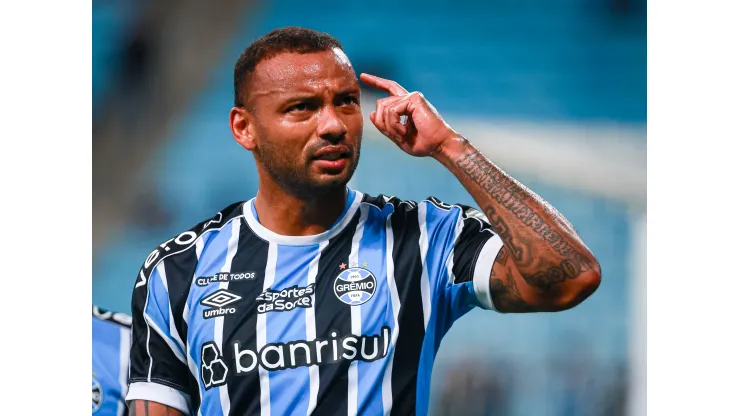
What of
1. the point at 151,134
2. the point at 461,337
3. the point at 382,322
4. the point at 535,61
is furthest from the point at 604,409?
the point at 151,134

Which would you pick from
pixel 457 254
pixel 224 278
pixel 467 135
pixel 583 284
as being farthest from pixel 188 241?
pixel 583 284

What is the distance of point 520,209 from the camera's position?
1.82 metres

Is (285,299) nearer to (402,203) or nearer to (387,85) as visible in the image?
(402,203)

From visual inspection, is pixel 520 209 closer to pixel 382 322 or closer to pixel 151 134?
pixel 382 322

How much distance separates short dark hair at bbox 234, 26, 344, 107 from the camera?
207cm

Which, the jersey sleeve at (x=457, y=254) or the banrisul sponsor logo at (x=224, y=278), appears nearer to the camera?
the jersey sleeve at (x=457, y=254)

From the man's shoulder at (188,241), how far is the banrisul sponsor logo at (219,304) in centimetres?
13

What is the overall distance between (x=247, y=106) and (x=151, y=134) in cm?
38

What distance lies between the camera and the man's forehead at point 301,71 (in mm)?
2012

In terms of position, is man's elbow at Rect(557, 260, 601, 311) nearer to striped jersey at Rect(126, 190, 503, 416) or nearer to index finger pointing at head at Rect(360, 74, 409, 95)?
striped jersey at Rect(126, 190, 503, 416)

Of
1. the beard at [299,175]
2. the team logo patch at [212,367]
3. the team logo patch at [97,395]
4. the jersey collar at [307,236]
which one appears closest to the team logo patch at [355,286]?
the jersey collar at [307,236]

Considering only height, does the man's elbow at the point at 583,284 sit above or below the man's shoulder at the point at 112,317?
above

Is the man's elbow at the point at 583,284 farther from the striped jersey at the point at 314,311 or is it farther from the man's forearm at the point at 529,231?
the striped jersey at the point at 314,311

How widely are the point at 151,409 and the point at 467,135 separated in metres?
1.19
